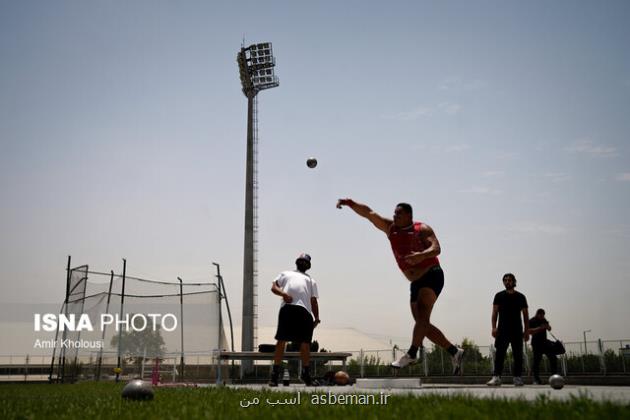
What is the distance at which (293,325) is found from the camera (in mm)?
8641

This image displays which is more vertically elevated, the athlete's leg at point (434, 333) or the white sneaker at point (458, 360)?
the athlete's leg at point (434, 333)

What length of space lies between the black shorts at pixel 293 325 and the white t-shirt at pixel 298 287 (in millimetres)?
91

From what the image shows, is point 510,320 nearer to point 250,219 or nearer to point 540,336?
point 540,336

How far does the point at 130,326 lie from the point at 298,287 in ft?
46.7

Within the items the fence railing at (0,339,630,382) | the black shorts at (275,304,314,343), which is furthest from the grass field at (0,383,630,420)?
the fence railing at (0,339,630,382)

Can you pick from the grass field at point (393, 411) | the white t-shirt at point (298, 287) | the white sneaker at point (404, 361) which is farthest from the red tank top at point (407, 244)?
the grass field at point (393, 411)

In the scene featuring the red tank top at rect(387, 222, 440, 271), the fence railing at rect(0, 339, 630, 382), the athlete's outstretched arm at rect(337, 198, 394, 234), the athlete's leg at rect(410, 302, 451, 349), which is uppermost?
the athlete's outstretched arm at rect(337, 198, 394, 234)

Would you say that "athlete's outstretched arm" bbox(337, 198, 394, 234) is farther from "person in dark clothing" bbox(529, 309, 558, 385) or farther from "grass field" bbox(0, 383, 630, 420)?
"person in dark clothing" bbox(529, 309, 558, 385)

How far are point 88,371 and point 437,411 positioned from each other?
19500 mm

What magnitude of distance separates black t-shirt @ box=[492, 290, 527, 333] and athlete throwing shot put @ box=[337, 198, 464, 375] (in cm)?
253

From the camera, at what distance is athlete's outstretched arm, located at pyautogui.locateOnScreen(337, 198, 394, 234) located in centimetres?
732

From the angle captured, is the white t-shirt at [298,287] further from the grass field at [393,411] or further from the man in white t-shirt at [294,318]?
the grass field at [393,411]

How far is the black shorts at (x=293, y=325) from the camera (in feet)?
28.2

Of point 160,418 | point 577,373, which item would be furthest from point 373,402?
point 577,373
